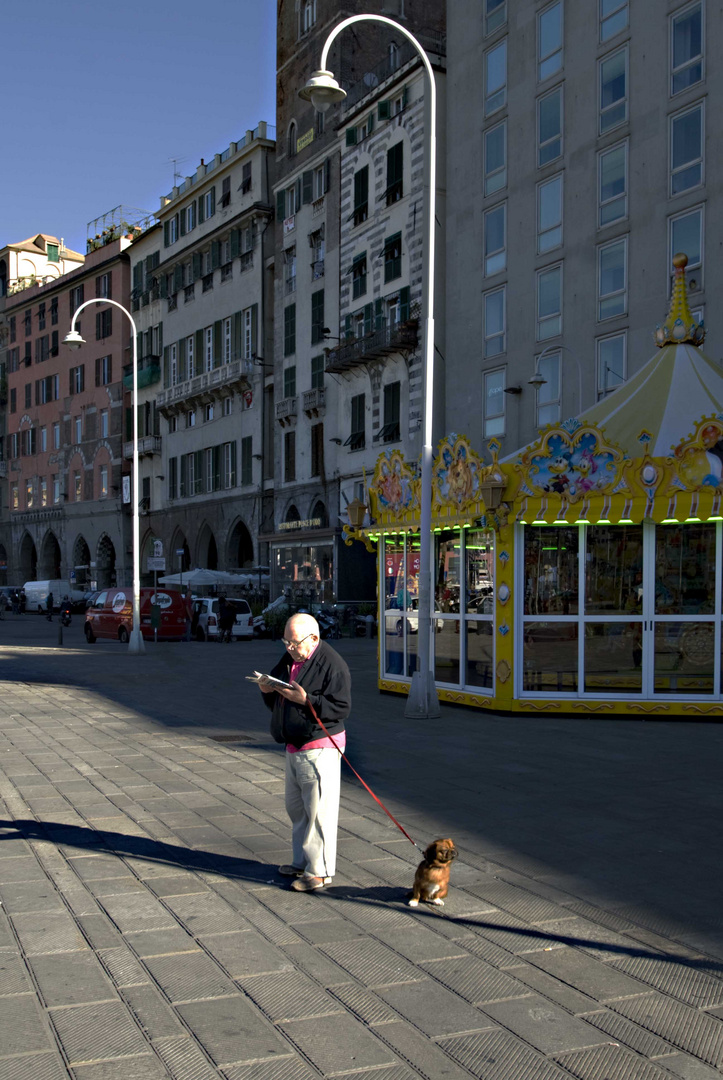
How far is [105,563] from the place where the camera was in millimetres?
66438

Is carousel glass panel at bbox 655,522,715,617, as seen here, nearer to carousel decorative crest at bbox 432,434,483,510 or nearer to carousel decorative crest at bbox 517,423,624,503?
carousel decorative crest at bbox 517,423,624,503

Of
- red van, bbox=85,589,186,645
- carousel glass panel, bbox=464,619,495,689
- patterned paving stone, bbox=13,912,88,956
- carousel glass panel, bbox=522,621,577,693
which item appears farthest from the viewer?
red van, bbox=85,589,186,645

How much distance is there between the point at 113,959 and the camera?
505 cm

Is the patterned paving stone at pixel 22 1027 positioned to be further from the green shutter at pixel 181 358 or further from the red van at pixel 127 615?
the green shutter at pixel 181 358

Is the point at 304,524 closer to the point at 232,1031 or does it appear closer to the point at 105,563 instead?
the point at 105,563

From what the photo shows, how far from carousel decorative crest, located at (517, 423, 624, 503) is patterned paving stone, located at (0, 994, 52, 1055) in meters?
10.6

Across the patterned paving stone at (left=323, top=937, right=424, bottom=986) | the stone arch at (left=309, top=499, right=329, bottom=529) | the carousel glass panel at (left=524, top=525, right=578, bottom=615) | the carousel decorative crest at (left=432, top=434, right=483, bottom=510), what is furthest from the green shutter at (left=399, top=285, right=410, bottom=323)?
the patterned paving stone at (left=323, top=937, right=424, bottom=986)

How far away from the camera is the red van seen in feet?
105

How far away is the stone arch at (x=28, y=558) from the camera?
7662 centimetres

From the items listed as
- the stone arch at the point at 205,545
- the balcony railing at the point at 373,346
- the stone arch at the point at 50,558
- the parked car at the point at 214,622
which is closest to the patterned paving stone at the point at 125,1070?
the parked car at the point at 214,622

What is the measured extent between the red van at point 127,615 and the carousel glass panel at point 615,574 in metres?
19.8

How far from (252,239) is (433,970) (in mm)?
48090

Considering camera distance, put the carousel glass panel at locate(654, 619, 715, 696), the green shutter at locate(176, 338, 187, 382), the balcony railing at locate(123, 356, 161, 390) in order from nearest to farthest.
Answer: the carousel glass panel at locate(654, 619, 715, 696), the green shutter at locate(176, 338, 187, 382), the balcony railing at locate(123, 356, 161, 390)

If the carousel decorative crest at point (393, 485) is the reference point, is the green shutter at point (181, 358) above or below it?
above
